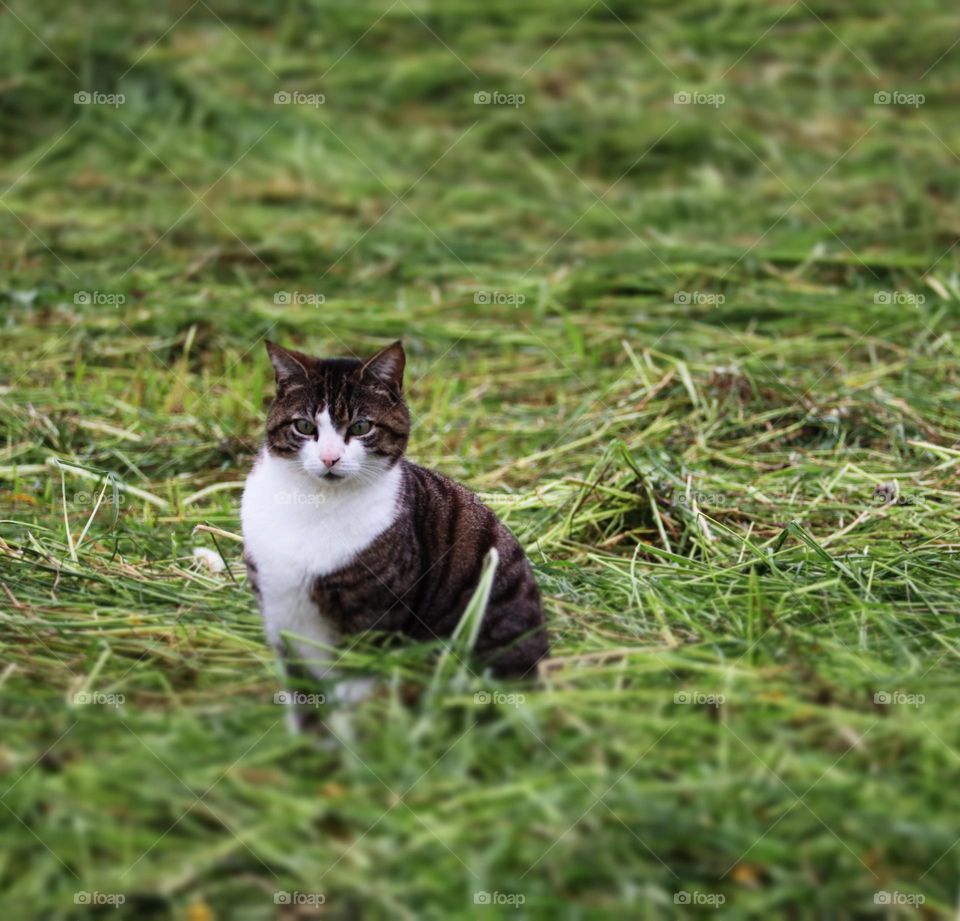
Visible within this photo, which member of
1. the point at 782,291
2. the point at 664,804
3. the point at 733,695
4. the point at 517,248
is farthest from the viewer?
the point at 517,248

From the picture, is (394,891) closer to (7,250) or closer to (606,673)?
(606,673)

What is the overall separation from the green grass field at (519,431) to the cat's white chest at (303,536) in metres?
0.12

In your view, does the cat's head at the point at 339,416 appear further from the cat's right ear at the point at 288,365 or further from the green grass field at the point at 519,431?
the green grass field at the point at 519,431

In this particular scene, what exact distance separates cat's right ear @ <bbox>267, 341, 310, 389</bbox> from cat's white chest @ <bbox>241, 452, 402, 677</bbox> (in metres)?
0.19

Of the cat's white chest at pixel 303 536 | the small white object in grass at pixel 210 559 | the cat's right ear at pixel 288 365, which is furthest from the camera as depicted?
the small white object in grass at pixel 210 559

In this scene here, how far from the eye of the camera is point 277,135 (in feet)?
22.8

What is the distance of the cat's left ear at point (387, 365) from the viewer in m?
2.92

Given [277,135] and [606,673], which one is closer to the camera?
[606,673]

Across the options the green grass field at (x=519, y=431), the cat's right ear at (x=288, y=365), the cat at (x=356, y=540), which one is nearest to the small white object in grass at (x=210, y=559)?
the green grass field at (x=519, y=431)

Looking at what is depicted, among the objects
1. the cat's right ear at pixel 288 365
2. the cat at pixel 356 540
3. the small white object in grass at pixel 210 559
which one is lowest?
the small white object in grass at pixel 210 559

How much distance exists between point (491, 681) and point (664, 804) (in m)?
0.46

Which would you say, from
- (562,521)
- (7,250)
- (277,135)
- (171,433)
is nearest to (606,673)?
(562,521)

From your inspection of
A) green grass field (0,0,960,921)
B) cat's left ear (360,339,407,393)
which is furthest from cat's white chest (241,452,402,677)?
cat's left ear (360,339,407,393)

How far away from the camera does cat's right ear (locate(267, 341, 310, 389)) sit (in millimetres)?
2918
